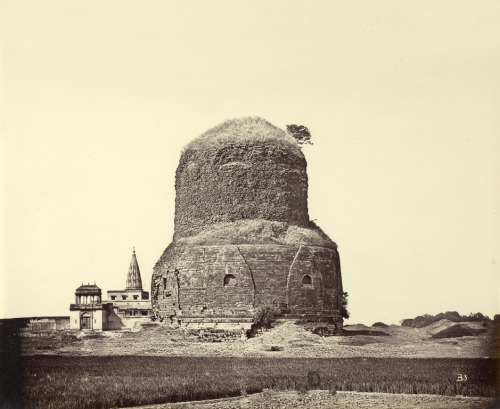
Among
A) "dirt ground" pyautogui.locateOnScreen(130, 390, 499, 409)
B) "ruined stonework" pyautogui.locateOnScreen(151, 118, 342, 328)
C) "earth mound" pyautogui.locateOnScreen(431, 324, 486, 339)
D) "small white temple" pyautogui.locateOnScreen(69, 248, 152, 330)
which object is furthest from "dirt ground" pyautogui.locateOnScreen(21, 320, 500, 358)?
"dirt ground" pyautogui.locateOnScreen(130, 390, 499, 409)

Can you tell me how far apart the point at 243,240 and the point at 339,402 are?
11114mm

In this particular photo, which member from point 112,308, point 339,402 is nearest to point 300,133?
point 339,402

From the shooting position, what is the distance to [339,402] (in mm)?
19812

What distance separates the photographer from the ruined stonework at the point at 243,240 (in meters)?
29.8

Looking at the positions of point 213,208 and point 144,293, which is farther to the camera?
point 144,293

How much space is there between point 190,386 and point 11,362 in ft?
18.8

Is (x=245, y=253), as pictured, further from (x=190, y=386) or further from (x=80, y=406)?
(x=80, y=406)

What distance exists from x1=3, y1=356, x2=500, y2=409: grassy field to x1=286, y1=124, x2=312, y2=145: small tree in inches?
335

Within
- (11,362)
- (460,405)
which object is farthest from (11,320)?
(460,405)

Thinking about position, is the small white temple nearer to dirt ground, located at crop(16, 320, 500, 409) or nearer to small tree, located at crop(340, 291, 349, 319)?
dirt ground, located at crop(16, 320, 500, 409)

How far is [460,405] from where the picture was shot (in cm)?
1994

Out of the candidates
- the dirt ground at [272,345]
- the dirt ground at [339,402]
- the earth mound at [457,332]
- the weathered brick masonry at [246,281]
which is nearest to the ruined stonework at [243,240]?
the weathered brick masonry at [246,281]

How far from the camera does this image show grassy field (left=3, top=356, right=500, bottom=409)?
19.9 m

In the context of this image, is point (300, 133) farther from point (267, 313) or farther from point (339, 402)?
point (339, 402)
